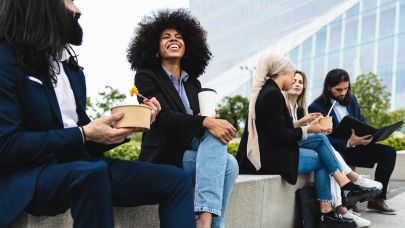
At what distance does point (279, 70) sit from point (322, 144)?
2.41ft

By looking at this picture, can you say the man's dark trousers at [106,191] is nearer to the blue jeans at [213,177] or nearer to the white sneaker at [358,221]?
the blue jeans at [213,177]

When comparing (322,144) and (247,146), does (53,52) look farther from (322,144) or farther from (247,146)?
(322,144)

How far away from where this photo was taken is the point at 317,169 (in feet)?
12.3

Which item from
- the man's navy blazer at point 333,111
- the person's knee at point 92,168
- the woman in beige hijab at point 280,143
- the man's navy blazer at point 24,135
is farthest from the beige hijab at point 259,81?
the person's knee at point 92,168

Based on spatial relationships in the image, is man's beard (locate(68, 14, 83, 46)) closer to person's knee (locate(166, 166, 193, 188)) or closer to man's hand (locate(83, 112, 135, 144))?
man's hand (locate(83, 112, 135, 144))

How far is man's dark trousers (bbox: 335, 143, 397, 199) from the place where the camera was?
4.76 meters

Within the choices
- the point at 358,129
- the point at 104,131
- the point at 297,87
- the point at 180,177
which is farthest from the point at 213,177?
the point at 358,129

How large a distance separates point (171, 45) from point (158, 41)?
5.0 inches

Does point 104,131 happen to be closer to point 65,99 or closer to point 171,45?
point 65,99

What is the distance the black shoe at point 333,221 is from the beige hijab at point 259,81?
2.36 ft

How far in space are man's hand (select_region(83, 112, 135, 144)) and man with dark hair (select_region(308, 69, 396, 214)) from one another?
3.32 m

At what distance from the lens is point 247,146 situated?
11.9ft

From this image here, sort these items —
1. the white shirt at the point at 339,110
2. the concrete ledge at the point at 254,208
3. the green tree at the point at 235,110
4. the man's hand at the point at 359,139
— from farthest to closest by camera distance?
the green tree at the point at 235,110 < the white shirt at the point at 339,110 < the man's hand at the point at 359,139 < the concrete ledge at the point at 254,208

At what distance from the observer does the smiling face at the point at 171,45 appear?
3120mm
